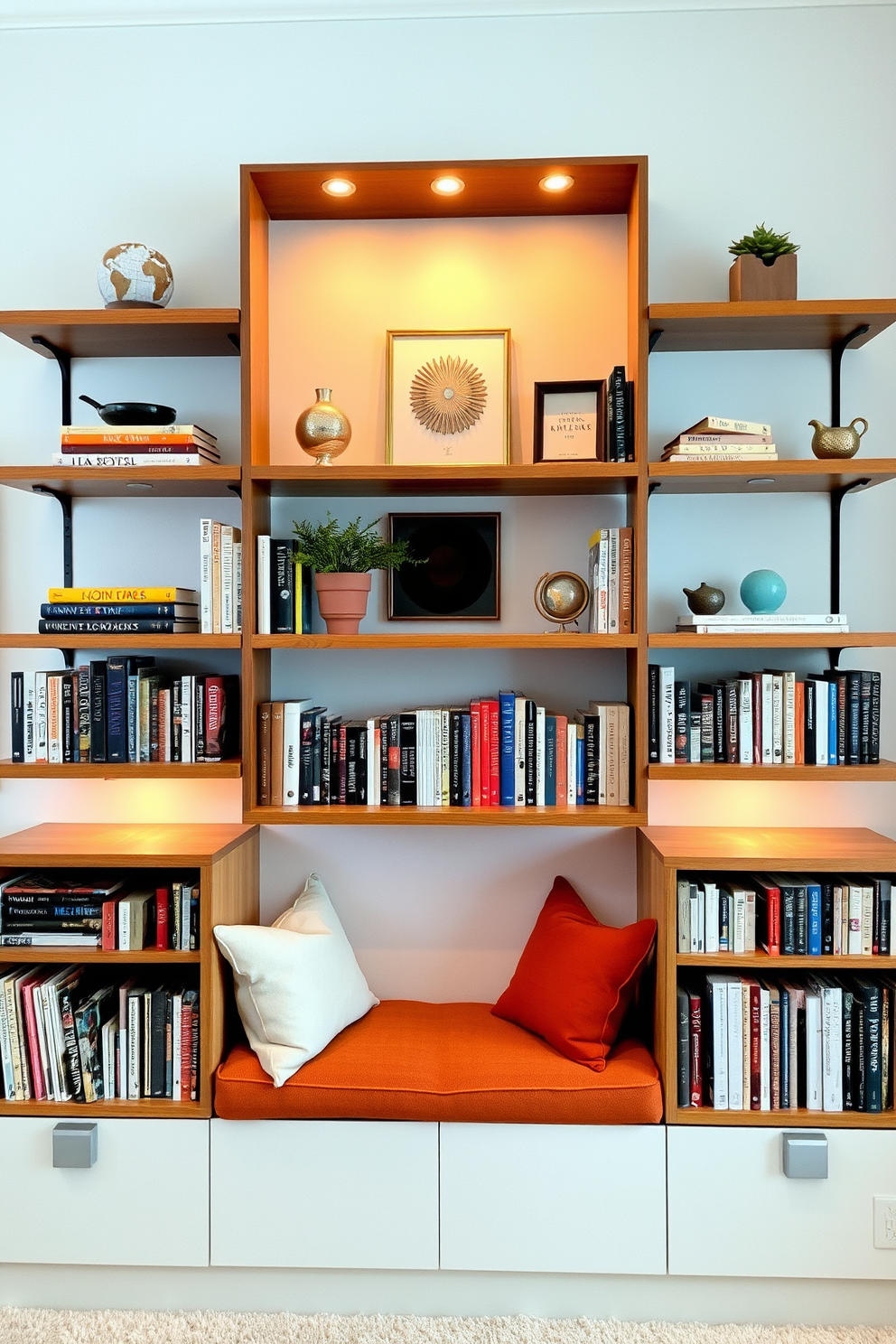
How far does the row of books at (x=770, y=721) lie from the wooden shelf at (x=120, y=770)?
1.00 m

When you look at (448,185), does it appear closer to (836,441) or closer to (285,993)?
(836,441)

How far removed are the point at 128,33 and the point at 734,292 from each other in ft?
5.56

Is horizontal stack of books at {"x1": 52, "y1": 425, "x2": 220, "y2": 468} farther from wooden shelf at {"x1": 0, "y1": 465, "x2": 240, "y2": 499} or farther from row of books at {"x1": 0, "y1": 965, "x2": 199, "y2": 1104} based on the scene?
row of books at {"x1": 0, "y1": 965, "x2": 199, "y2": 1104}

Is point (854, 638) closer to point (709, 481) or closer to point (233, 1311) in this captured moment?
point (709, 481)

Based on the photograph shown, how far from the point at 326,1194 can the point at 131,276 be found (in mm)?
2121

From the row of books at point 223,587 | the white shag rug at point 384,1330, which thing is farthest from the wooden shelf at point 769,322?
the white shag rug at point 384,1330

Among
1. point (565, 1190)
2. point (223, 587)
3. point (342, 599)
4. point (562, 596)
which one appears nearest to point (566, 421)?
point (562, 596)

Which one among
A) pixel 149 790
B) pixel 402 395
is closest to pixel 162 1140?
pixel 149 790

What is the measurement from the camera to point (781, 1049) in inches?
76.4

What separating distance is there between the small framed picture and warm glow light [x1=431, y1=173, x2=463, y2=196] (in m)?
0.51

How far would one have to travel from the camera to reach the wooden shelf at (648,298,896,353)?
198 centimetres

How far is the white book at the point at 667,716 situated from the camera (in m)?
2.06

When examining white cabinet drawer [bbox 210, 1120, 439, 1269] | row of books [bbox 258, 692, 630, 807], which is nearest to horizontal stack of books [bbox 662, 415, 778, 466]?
row of books [bbox 258, 692, 630, 807]

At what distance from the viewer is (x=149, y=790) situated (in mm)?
2355
